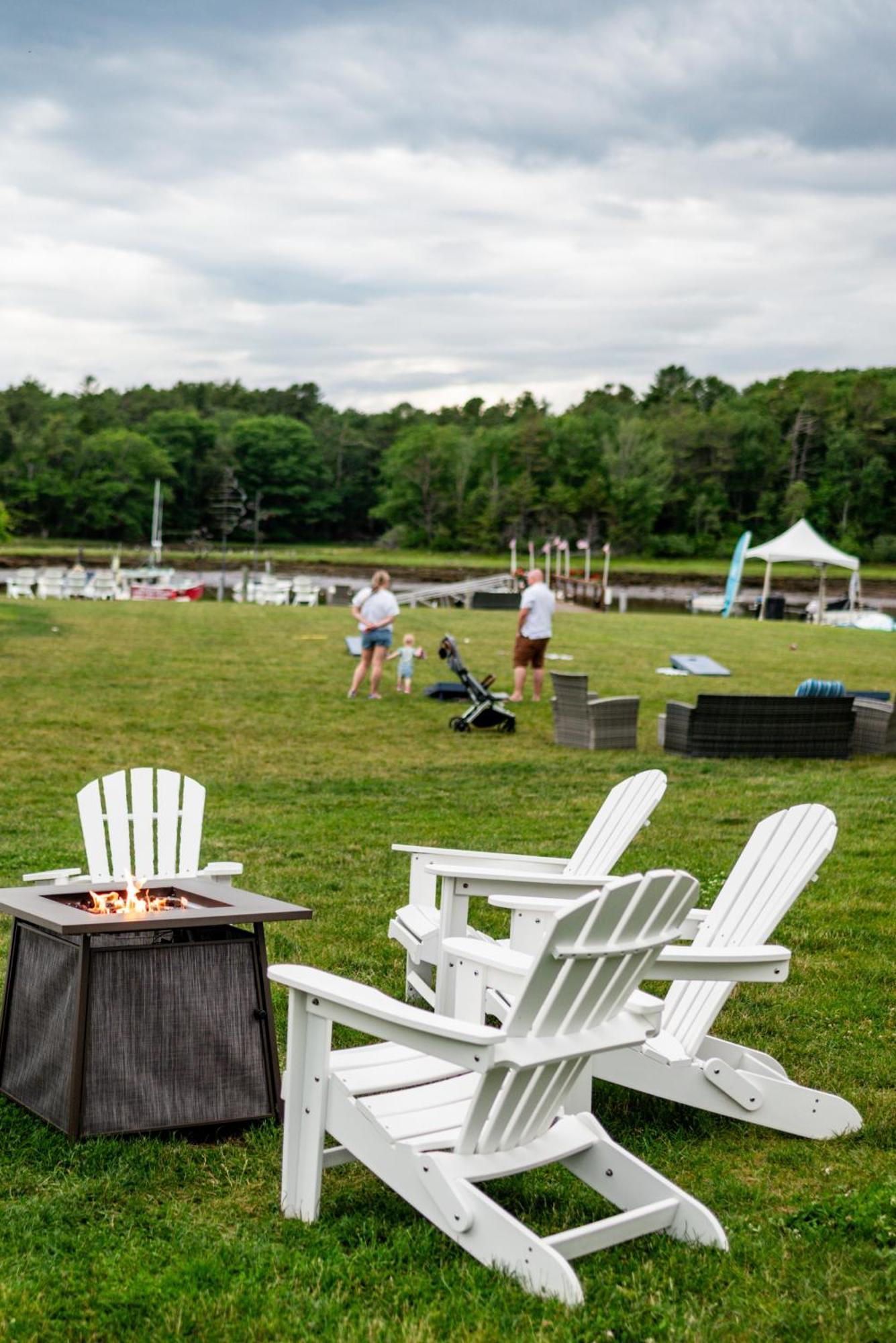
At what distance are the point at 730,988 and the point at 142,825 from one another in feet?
8.09

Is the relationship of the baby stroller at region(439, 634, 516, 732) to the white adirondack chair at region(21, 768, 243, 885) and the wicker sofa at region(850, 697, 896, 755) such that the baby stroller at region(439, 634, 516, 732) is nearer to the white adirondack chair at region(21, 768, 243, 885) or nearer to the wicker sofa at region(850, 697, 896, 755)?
the wicker sofa at region(850, 697, 896, 755)

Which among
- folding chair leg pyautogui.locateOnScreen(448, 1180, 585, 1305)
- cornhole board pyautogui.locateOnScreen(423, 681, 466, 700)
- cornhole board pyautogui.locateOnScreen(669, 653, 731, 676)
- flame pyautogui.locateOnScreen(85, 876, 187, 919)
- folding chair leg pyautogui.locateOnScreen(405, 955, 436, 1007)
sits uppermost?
flame pyautogui.locateOnScreen(85, 876, 187, 919)

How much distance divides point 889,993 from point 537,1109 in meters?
2.69

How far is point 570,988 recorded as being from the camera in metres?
2.97

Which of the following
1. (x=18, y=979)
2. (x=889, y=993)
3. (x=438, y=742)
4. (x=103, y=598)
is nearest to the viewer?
(x=18, y=979)

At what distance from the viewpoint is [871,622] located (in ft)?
134

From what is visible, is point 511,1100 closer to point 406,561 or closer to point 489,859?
point 489,859

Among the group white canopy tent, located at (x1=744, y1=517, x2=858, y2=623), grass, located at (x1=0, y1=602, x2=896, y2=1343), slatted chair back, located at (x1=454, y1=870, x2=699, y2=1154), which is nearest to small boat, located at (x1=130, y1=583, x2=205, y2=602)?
white canopy tent, located at (x1=744, y1=517, x2=858, y2=623)

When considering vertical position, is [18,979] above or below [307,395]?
below

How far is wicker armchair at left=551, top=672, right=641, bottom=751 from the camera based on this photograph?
1305 centimetres

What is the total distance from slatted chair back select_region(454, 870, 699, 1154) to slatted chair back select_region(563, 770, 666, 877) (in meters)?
1.83

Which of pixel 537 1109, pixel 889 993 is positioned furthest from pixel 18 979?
pixel 889 993

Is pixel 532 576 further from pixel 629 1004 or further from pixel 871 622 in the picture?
pixel 871 622

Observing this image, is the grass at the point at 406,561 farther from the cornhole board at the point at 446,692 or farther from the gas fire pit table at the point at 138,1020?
the gas fire pit table at the point at 138,1020
